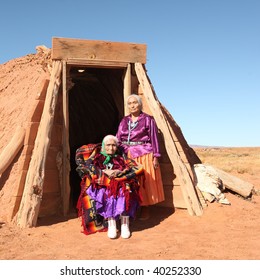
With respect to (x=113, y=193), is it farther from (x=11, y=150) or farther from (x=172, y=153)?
(x=11, y=150)

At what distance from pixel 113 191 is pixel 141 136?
1136 mm

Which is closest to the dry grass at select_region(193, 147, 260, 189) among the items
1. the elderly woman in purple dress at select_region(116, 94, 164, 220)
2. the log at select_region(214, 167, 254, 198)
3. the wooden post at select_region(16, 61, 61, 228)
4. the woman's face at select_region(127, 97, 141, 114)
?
the log at select_region(214, 167, 254, 198)

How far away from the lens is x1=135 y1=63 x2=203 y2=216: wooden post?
5.49 m

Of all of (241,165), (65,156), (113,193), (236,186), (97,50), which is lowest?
(241,165)

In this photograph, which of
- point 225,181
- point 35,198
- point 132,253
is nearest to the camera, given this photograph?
point 132,253

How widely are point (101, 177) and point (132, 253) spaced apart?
3.69 feet

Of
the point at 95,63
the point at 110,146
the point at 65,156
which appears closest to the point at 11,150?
the point at 65,156

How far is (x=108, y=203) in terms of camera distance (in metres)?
4.63

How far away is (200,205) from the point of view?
5551 mm

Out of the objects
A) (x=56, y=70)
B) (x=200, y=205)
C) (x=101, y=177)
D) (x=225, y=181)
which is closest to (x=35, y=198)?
(x=101, y=177)

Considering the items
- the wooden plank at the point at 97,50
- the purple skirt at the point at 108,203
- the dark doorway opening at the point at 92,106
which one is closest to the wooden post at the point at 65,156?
the wooden plank at the point at 97,50

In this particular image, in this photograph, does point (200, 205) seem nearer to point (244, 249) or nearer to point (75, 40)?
point (244, 249)

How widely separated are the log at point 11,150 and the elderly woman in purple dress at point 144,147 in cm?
157

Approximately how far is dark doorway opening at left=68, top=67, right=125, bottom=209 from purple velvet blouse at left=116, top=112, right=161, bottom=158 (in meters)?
1.71
